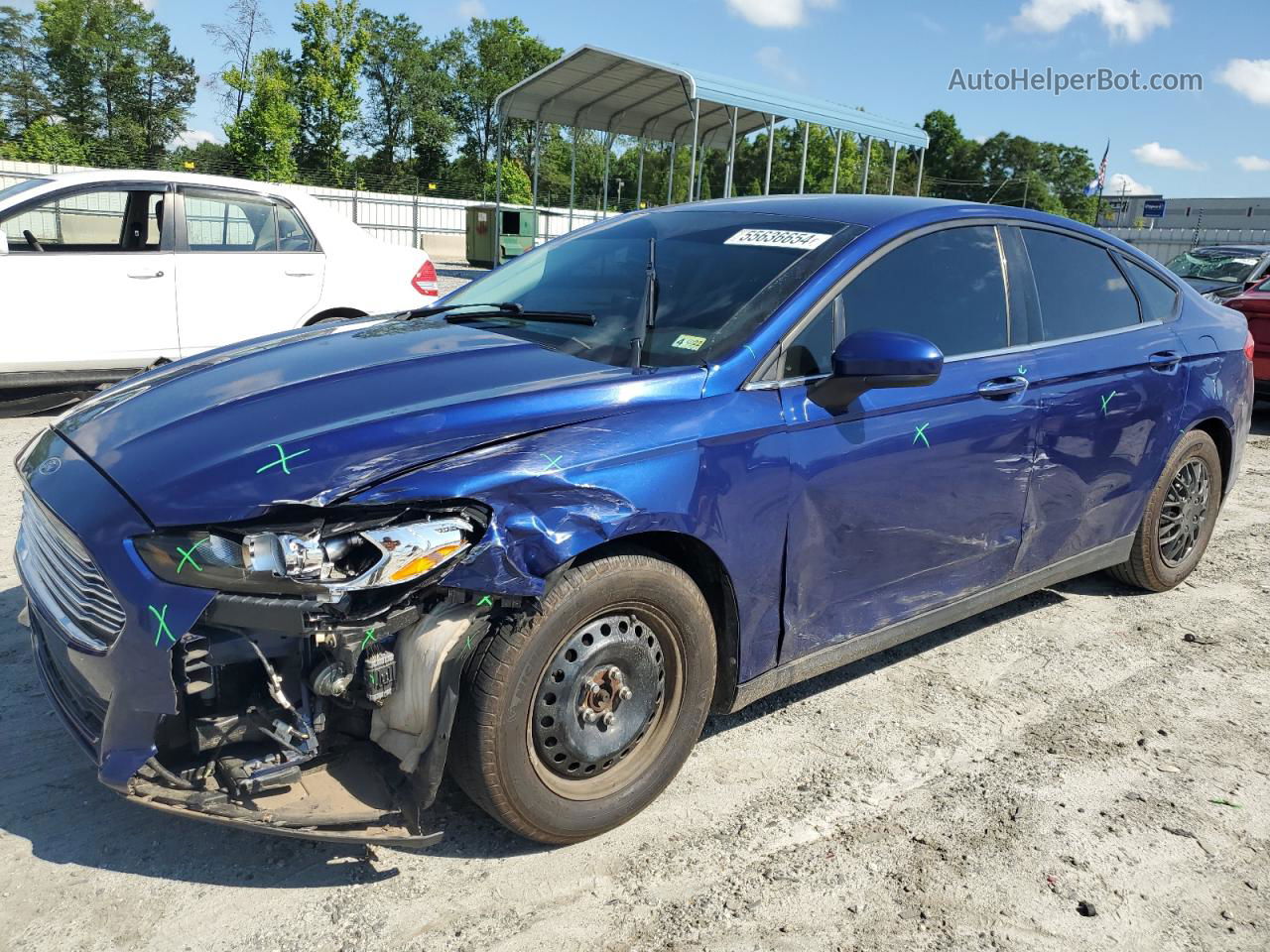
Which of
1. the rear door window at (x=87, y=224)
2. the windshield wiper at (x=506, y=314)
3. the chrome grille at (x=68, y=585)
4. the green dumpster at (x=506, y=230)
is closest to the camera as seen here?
the chrome grille at (x=68, y=585)

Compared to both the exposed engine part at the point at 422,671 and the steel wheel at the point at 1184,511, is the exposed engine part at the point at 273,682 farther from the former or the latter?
the steel wheel at the point at 1184,511

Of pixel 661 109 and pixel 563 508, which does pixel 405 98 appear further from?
pixel 563 508

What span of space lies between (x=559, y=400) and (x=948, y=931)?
1.65m

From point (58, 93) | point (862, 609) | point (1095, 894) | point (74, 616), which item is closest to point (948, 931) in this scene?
point (1095, 894)

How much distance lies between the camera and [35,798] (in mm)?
2758

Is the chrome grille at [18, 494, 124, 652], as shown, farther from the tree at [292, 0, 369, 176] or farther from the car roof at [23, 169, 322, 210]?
the tree at [292, 0, 369, 176]

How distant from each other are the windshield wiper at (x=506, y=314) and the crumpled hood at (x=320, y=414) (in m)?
0.22

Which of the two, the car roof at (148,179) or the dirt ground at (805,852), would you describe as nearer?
the dirt ground at (805,852)

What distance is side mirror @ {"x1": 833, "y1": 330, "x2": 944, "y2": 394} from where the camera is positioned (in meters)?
2.86

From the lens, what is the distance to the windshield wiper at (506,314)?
10.6 feet

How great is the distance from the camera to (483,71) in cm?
7412

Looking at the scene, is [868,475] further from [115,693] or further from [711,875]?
[115,693]

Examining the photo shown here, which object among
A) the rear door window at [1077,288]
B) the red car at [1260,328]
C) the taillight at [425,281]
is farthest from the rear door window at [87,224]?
the red car at [1260,328]

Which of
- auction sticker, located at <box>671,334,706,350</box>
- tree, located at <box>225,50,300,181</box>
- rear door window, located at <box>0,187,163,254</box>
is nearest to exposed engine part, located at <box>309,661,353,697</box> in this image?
auction sticker, located at <box>671,334,706,350</box>
